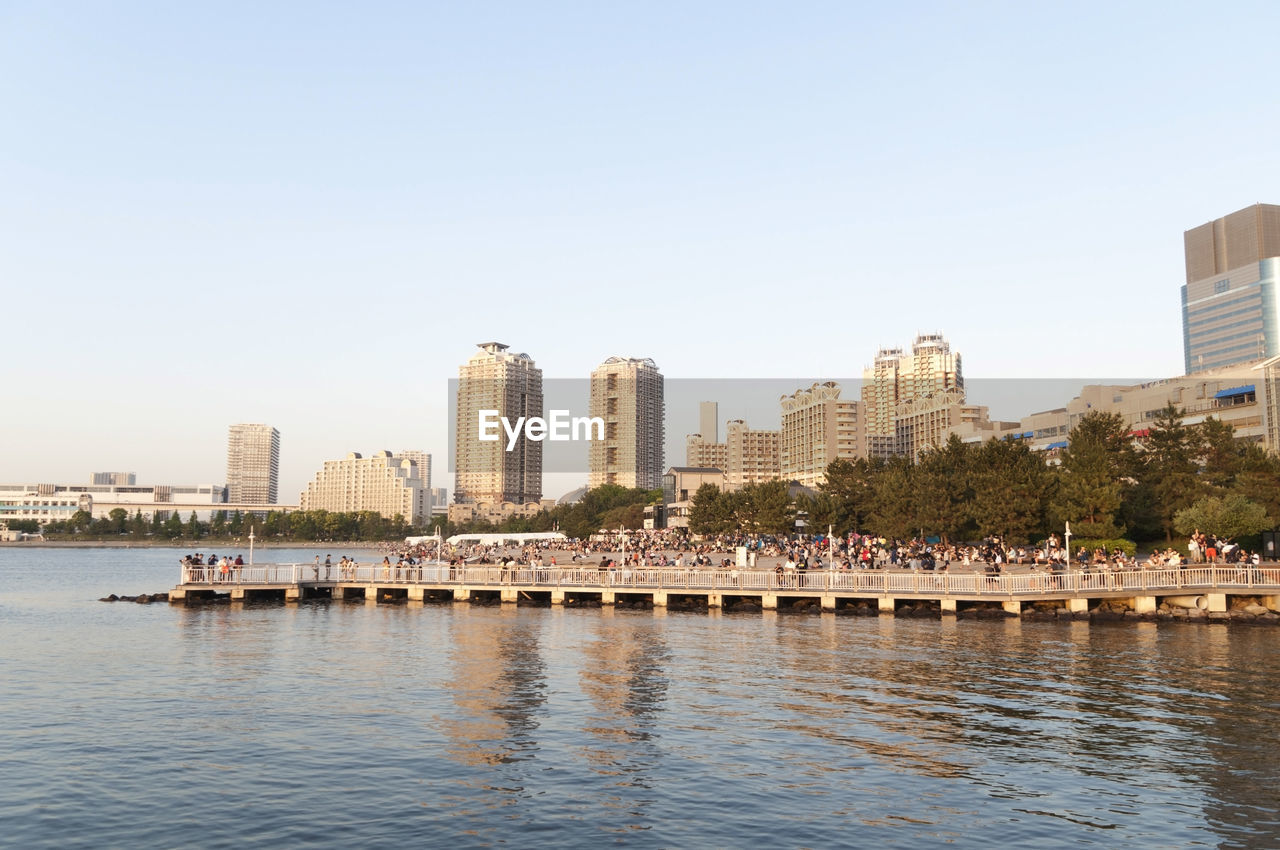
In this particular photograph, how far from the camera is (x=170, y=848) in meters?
15.1

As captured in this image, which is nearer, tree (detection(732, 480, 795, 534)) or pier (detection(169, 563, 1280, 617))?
pier (detection(169, 563, 1280, 617))

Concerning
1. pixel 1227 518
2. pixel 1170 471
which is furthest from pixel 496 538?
pixel 1227 518

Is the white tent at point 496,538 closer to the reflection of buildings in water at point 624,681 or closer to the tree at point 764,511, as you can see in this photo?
the tree at point 764,511

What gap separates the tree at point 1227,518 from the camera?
2072 inches

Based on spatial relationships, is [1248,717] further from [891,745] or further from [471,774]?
[471,774]

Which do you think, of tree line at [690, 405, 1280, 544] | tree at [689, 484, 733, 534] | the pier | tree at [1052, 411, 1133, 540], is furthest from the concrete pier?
tree at [689, 484, 733, 534]

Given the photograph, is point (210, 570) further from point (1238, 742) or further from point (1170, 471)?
point (1170, 471)

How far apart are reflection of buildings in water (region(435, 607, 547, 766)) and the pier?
11169 mm

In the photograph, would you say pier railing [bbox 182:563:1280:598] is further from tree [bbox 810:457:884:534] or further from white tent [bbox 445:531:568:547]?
white tent [bbox 445:531:568:547]

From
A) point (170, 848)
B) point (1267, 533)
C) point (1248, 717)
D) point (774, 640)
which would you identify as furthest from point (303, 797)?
point (1267, 533)

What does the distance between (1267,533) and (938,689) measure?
3648 cm

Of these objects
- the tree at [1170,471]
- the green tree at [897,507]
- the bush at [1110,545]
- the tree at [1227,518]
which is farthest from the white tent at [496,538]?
the tree at [1227,518]

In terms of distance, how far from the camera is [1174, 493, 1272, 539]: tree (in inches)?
2072

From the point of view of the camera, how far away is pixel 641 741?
2202 centimetres
